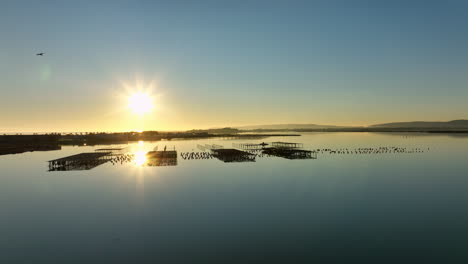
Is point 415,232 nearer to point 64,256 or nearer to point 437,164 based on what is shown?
point 64,256

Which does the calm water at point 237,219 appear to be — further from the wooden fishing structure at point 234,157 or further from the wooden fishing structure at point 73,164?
the wooden fishing structure at point 234,157

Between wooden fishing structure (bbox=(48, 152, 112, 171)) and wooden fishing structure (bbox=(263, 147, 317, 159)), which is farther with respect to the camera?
wooden fishing structure (bbox=(263, 147, 317, 159))

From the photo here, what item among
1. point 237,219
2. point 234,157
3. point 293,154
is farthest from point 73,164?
point 293,154

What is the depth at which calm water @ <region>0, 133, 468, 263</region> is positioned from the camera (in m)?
23.1

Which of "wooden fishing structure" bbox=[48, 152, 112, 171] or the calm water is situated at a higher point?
"wooden fishing structure" bbox=[48, 152, 112, 171]

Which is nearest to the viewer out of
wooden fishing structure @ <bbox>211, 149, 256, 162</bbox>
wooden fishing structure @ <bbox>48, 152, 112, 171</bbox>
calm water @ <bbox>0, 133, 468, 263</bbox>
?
calm water @ <bbox>0, 133, 468, 263</bbox>

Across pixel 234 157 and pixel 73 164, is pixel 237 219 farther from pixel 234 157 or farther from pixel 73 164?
pixel 73 164

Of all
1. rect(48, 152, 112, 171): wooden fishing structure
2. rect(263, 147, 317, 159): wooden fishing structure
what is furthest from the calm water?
rect(263, 147, 317, 159): wooden fishing structure

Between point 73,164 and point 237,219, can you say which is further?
point 73,164

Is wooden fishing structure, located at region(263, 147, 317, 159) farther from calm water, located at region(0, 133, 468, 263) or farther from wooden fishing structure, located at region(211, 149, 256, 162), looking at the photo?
calm water, located at region(0, 133, 468, 263)

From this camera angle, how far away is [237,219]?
3116 cm

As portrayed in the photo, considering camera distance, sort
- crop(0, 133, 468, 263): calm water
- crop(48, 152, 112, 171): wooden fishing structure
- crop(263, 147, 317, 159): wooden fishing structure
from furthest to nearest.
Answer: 1. crop(263, 147, 317, 159): wooden fishing structure
2. crop(48, 152, 112, 171): wooden fishing structure
3. crop(0, 133, 468, 263): calm water

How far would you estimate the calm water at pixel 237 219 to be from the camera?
23078 millimetres

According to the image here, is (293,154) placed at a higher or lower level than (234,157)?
lower
